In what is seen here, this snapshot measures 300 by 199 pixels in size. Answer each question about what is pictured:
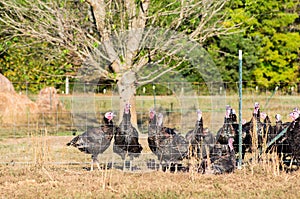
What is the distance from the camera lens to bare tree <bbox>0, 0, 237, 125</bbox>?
485 inches

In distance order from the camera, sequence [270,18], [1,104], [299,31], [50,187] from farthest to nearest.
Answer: [299,31], [270,18], [1,104], [50,187]

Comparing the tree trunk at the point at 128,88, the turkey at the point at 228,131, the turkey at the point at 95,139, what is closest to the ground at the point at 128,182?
the turkey at the point at 95,139

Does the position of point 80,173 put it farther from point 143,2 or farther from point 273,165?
point 143,2

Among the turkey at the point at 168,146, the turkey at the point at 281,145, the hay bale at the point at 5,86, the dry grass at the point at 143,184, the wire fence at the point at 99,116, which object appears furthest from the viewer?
the hay bale at the point at 5,86

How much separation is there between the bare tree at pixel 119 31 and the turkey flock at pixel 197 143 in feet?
11.1

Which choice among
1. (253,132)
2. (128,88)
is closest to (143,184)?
(253,132)

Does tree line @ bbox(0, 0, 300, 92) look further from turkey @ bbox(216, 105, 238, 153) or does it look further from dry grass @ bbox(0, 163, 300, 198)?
dry grass @ bbox(0, 163, 300, 198)

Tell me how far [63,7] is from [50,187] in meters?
6.39

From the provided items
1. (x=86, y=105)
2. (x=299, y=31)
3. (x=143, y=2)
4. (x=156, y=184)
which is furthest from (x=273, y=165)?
(x=299, y=31)

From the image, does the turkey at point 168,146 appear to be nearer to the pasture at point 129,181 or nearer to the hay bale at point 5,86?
the pasture at point 129,181

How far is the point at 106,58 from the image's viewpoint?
41.5ft

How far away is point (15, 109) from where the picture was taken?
19078 mm

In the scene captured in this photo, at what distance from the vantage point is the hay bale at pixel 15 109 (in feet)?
57.8

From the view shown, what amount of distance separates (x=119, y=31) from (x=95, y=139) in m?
4.50
